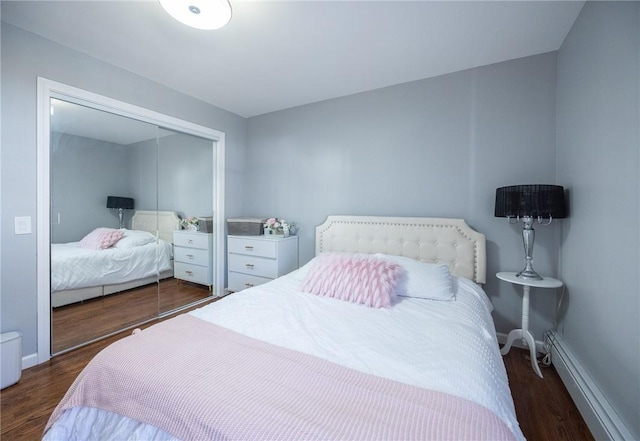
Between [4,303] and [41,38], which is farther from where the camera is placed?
[41,38]

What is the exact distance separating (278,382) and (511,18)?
246 centimetres

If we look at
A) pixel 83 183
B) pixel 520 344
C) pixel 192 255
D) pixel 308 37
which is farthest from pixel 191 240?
pixel 520 344

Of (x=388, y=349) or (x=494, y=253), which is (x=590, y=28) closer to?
(x=494, y=253)

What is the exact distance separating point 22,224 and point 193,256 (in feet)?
4.74

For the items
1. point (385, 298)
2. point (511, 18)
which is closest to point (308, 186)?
point (385, 298)

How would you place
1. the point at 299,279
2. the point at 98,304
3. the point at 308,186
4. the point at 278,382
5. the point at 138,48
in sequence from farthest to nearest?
the point at 308,186 < the point at 98,304 < the point at 299,279 < the point at 138,48 < the point at 278,382

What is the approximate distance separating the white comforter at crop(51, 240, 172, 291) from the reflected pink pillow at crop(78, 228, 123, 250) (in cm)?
4

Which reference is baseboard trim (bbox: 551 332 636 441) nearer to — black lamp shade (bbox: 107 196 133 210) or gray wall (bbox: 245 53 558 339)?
gray wall (bbox: 245 53 558 339)

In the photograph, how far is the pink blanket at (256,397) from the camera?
2.37 feet

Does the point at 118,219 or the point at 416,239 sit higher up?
the point at 118,219

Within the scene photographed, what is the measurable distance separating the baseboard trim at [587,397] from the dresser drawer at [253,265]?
246 centimetres

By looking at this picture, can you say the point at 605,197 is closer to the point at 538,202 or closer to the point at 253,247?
the point at 538,202

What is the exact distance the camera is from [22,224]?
1.85m

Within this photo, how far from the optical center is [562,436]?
4.47ft
